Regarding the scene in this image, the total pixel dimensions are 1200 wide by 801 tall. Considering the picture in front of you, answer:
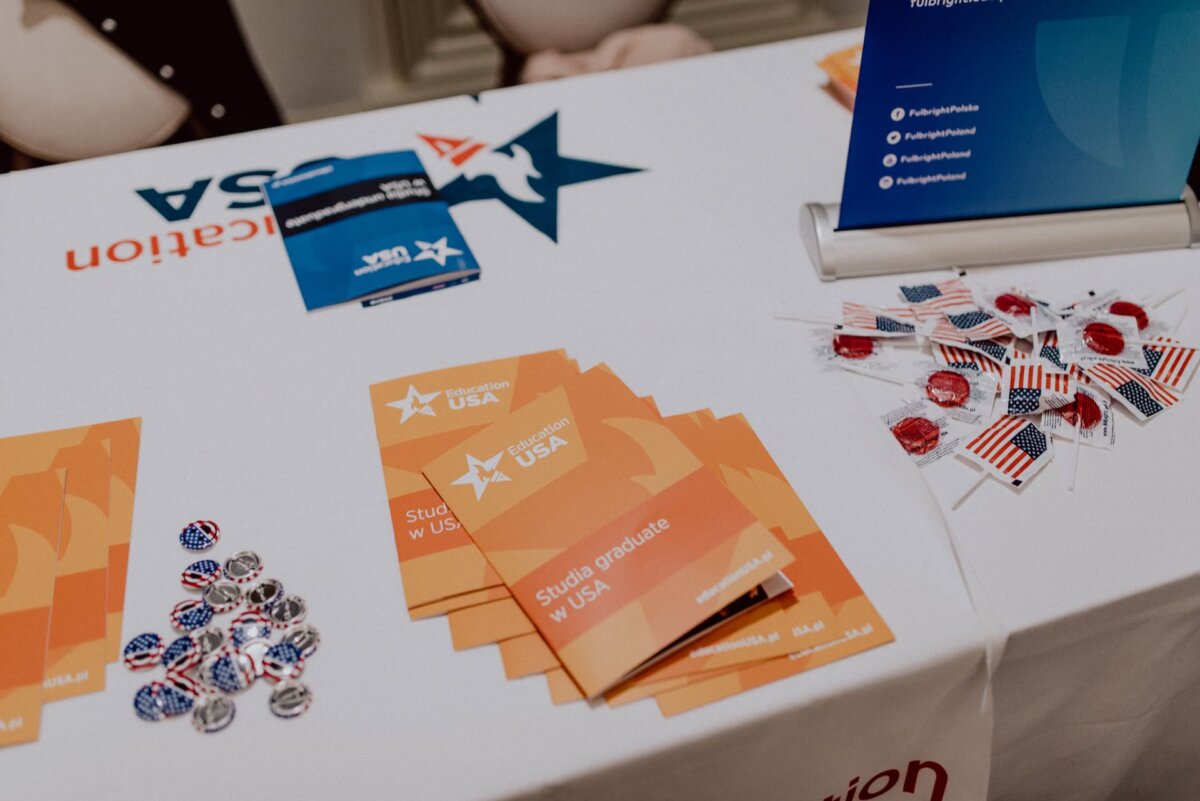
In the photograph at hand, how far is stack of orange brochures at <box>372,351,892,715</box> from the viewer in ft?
2.33

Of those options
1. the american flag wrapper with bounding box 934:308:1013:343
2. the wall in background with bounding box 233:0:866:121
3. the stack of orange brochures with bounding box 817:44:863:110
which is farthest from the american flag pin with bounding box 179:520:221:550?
the wall in background with bounding box 233:0:866:121

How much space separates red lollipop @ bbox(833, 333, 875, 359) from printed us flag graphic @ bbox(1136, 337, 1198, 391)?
254mm

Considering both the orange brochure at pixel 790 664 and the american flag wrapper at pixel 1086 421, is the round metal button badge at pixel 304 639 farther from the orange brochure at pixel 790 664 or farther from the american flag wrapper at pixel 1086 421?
the american flag wrapper at pixel 1086 421

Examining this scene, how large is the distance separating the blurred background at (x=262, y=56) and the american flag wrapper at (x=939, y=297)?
43 centimetres

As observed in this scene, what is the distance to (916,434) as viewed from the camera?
877mm

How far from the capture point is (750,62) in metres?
1.41

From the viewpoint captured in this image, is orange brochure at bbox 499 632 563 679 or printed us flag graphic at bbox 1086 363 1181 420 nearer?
orange brochure at bbox 499 632 563 679

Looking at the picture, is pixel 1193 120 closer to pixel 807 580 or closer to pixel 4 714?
pixel 807 580

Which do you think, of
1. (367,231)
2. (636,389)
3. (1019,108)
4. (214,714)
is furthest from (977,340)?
(214,714)

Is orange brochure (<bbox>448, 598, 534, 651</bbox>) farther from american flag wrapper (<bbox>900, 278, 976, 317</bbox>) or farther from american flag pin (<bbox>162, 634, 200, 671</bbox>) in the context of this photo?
american flag wrapper (<bbox>900, 278, 976, 317</bbox>)

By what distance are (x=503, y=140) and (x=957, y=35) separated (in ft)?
1.90

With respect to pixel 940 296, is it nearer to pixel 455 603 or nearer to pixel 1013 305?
pixel 1013 305

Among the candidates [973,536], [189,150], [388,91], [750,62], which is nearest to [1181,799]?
[973,536]

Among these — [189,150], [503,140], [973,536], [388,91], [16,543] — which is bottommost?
[973,536]
